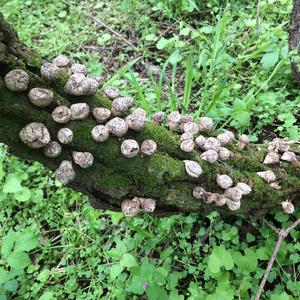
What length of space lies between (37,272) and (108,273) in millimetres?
513

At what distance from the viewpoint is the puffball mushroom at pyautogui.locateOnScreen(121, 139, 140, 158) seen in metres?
1.70

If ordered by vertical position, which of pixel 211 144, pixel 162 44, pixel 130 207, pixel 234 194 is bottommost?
pixel 162 44

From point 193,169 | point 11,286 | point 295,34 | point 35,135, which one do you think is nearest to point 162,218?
point 193,169

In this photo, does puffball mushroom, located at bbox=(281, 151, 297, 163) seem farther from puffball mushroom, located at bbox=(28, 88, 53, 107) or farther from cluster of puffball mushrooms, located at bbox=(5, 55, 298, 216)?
puffball mushroom, located at bbox=(28, 88, 53, 107)

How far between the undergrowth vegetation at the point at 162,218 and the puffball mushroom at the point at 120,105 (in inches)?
37.8

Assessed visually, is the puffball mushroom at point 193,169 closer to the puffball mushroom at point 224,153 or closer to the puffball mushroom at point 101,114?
the puffball mushroom at point 224,153

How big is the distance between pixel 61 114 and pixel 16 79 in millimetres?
222

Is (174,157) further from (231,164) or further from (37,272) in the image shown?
(37,272)

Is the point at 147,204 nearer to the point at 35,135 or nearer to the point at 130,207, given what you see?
the point at 130,207

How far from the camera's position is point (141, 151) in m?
1.82

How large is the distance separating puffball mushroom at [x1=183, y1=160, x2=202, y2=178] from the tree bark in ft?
5.60

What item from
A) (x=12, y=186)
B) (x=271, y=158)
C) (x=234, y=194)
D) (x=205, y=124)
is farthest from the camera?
(x=12, y=186)

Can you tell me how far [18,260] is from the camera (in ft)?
7.54

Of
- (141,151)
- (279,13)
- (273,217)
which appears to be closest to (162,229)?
(273,217)
